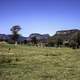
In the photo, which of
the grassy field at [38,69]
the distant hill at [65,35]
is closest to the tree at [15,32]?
the distant hill at [65,35]

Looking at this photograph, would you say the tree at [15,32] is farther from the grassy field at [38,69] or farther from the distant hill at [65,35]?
the grassy field at [38,69]

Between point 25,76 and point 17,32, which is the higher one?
point 17,32

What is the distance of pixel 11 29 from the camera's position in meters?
107

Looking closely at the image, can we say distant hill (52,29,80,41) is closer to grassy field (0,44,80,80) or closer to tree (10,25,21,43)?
tree (10,25,21,43)

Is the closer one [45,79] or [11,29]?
[45,79]

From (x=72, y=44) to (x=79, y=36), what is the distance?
9.43 metres

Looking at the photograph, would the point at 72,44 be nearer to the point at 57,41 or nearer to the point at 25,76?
the point at 57,41

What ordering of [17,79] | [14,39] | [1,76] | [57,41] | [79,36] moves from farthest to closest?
[14,39] → [57,41] → [79,36] → [1,76] → [17,79]

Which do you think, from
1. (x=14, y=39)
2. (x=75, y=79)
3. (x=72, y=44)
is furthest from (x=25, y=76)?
(x=14, y=39)

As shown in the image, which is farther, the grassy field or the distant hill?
the distant hill

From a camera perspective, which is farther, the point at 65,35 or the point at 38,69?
the point at 65,35

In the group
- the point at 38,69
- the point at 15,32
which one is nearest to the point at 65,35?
the point at 15,32

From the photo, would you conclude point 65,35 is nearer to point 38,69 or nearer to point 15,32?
point 15,32

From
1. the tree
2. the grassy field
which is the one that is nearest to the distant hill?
the tree
